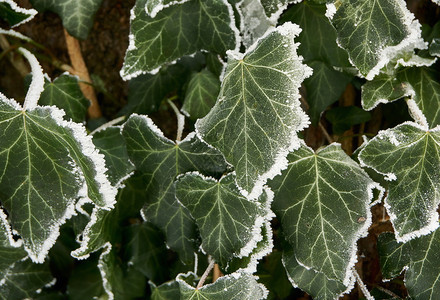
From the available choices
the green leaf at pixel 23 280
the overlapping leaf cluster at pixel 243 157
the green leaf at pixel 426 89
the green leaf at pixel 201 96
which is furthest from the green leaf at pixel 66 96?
the green leaf at pixel 426 89

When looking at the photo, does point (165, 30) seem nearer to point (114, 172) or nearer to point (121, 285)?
point (114, 172)

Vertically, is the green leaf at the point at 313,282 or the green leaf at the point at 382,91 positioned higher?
the green leaf at the point at 382,91

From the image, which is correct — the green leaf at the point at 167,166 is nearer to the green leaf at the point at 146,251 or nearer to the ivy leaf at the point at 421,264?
the green leaf at the point at 146,251

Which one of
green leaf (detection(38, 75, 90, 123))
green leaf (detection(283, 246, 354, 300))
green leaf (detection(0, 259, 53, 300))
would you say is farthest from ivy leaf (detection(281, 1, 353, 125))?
green leaf (detection(0, 259, 53, 300))

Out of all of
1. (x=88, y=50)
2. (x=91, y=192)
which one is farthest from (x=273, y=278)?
(x=88, y=50)

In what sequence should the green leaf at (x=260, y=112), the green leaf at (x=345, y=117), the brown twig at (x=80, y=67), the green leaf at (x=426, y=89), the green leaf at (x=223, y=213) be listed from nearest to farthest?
the green leaf at (x=260, y=112) → the green leaf at (x=223, y=213) → the green leaf at (x=426, y=89) → the green leaf at (x=345, y=117) → the brown twig at (x=80, y=67)

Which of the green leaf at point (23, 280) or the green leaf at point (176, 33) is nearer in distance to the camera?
the green leaf at point (176, 33)
